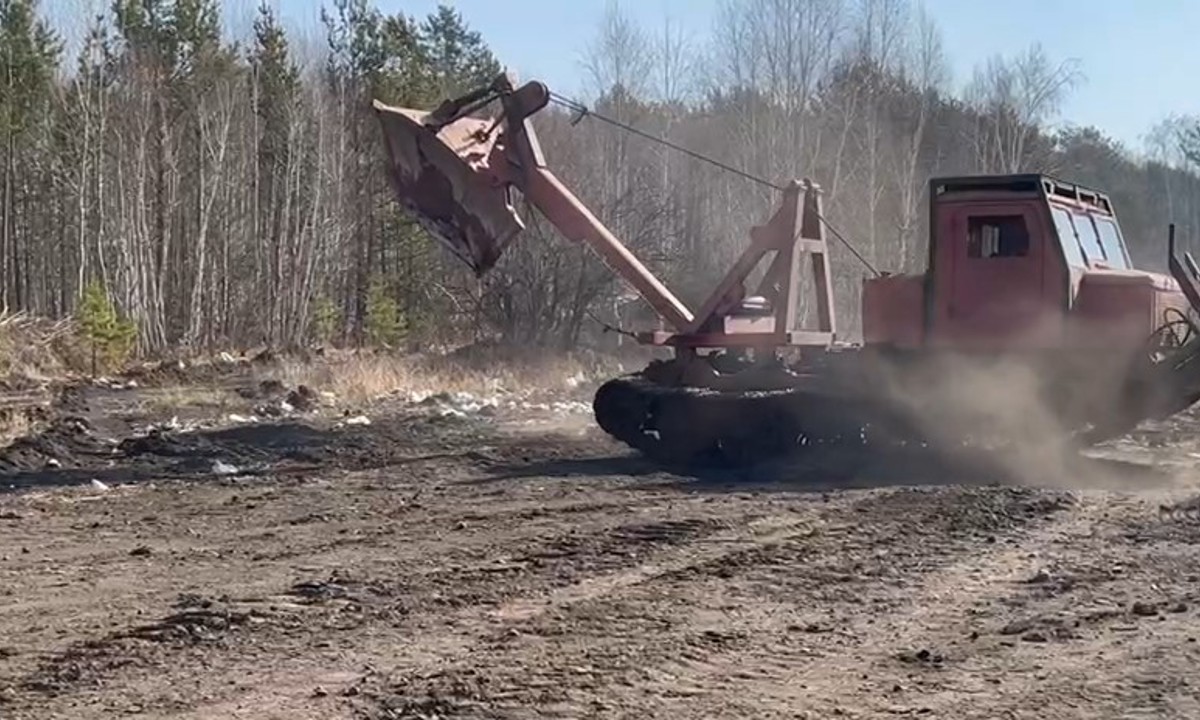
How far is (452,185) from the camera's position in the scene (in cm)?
1559

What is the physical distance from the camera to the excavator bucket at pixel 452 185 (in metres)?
15.6

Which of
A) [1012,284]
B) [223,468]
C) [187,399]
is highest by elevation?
[1012,284]

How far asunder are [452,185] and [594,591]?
8213 millimetres

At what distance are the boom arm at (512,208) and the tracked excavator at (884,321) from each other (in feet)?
0.05

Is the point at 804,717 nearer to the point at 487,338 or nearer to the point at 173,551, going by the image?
the point at 173,551

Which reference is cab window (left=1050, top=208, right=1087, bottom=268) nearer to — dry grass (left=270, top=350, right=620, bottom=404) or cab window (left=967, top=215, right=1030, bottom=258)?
cab window (left=967, top=215, right=1030, bottom=258)

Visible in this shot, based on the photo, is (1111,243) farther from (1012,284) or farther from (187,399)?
(187,399)

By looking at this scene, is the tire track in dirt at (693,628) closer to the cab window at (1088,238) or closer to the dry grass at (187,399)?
the cab window at (1088,238)

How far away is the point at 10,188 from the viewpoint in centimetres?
3847

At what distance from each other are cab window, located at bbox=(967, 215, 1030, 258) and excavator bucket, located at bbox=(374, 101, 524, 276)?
4392 millimetres

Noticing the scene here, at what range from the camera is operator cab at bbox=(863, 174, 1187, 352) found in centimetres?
1395

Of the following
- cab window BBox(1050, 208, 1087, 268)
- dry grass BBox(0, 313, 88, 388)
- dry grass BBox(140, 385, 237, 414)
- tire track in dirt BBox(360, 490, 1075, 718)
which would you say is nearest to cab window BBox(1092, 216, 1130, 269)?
cab window BBox(1050, 208, 1087, 268)

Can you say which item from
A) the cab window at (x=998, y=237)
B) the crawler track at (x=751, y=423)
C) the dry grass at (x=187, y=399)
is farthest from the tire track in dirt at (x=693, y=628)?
the dry grass at (x=187, y=399)

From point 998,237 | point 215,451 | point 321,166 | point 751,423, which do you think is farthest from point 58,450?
point 321,166
